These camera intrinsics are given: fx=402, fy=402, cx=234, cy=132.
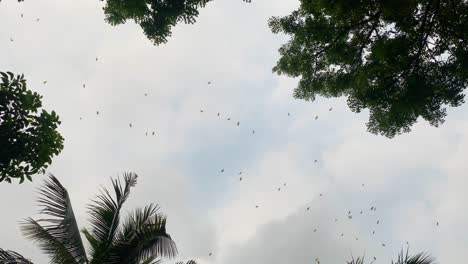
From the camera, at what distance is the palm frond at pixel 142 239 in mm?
7887

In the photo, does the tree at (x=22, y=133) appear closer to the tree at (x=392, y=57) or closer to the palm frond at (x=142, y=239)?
the palm frond at (x=142, y=239)

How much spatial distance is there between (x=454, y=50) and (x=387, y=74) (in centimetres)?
170

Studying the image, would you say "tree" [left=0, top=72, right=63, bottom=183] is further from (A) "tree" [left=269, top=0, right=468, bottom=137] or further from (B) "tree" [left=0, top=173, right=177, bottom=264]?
(A) "tree" [left=269, top=0, right=468, bottom=137]

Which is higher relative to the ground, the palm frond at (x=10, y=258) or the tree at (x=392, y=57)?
the tree at (x=392, y=57)

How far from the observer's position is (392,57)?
32.7ft

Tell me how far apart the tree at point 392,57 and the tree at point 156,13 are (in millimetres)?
2851

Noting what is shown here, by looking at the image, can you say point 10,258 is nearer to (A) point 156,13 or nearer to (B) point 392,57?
(A) point 156,13

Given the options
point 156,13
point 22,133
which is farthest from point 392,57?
point 22,133

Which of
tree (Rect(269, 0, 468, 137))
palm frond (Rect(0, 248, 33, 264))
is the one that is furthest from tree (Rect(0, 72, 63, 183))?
tree (Rect(269, 0, 468, 137))

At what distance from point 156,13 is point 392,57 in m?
5.79

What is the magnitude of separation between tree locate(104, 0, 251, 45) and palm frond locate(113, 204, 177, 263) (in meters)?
4.00

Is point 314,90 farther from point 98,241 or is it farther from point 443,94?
point 98,241

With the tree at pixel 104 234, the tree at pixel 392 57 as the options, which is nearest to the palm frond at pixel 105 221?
the tree at pixel 104 234

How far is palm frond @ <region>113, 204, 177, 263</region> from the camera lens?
789cm
